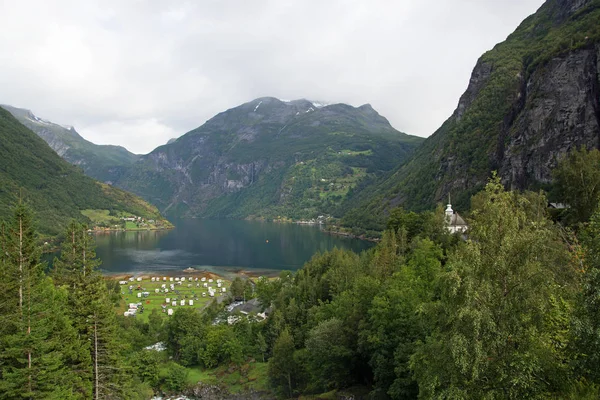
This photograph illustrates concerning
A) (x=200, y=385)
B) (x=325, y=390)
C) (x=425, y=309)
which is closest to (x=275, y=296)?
(x=200, y=385)

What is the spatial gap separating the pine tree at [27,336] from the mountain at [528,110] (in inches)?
2822

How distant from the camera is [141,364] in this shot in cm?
4784

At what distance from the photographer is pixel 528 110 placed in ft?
365

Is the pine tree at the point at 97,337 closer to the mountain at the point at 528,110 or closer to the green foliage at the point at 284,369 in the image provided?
the green foliage at the point at 284,369

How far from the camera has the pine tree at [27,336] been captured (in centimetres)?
2095

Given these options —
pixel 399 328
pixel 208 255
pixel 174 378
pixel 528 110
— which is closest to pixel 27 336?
pixel 399 328

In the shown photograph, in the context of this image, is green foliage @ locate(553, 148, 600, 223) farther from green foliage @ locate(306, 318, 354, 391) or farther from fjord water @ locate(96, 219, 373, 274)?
fjord water @ locate(96, 219, 373, 274)

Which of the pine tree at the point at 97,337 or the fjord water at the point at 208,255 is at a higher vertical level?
the pine tree at the point at 97,337

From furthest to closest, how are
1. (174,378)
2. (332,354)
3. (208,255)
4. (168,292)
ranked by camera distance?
(208,255), (168,292), (174,378), (332,354)

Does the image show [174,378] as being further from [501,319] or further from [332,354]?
[501,319]

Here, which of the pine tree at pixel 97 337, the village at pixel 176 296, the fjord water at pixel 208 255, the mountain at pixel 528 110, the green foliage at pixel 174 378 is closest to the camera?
the pine tree at pixel 97 337

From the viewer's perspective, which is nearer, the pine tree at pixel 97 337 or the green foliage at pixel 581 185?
the pine tree at pixel 97 337

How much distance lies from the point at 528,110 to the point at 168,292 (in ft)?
363

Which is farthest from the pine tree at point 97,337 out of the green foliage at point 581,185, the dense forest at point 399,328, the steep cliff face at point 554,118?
the steep cliff face at point 554,118
